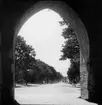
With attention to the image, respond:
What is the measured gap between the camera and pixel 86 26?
1050 cm

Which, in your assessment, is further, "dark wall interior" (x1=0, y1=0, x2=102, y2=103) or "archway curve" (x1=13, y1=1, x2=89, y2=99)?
"archway curve" (x1=13, y1=1, x2=89, y2=99)

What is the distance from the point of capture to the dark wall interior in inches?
378

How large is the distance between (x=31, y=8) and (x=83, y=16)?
2.21m

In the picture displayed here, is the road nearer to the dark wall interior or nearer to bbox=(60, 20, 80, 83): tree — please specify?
the dark wall interior

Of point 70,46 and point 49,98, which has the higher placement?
point 70,46

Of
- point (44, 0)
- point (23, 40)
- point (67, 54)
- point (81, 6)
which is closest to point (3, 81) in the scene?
point (44, 0)

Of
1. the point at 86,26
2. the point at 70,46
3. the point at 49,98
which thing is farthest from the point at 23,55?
the point at 86,26

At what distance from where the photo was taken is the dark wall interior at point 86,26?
9.61m

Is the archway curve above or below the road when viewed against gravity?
above

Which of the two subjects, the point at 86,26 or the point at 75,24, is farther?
the point at 75,24

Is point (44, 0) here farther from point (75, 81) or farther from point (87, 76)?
point (75, 81)

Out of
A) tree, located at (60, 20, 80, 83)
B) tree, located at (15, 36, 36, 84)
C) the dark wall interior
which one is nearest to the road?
the dark wall interior

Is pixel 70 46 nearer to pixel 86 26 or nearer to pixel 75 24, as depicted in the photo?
pixel 75 24

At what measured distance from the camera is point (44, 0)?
10594 millimetres
